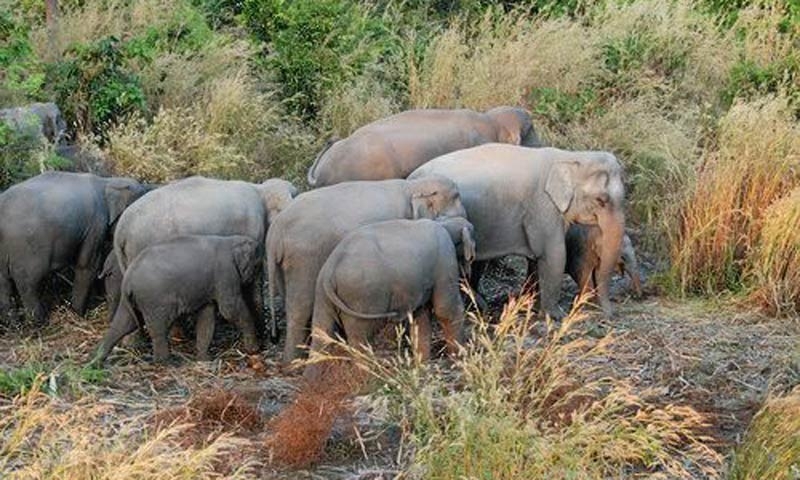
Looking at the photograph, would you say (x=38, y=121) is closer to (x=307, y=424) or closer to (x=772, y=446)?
(x=307, y=424)

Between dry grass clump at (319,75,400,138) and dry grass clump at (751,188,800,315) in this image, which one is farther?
dry grass clump at (319,75,400,138)

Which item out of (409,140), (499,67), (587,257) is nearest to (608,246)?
(587,257)

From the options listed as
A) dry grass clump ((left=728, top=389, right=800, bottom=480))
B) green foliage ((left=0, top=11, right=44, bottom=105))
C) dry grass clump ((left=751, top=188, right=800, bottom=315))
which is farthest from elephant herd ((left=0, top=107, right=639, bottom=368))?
dry grass clump ((left=728, top=389, right=800, bottom=480))

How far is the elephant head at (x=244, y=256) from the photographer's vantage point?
27.8 ft

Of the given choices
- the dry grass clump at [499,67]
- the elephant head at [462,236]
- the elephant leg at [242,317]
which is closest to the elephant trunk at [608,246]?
the elephant head at [462,236]

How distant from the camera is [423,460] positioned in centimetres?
566

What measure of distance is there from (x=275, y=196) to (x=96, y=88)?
285cm

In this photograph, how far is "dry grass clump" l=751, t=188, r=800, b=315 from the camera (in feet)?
30.3

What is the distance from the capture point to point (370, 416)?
6.88 meters

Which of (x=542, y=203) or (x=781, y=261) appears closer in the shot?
(x=781, y=261)

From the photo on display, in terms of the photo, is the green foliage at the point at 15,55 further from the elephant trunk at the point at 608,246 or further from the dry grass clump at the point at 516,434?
the dry grass clump at the point at 516,434

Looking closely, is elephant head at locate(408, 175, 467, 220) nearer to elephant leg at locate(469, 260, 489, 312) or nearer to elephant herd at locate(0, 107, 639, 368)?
elephant herd at locate(0, 107, 639, 368)

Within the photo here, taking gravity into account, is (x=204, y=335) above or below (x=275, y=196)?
below

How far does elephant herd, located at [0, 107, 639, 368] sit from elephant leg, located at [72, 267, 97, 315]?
0.01 m
